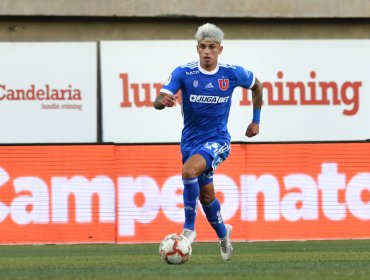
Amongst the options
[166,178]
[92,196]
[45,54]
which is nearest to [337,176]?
[166,178]

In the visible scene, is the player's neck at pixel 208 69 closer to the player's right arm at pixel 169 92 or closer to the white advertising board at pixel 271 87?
the player's right arm at pixel 169 92

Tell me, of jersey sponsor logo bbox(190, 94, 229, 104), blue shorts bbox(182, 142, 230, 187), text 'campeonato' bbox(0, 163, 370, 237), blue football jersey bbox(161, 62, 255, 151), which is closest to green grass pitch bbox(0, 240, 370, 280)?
blue shorts bbox(182, 142, 230, 187)

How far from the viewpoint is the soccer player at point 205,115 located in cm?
1078

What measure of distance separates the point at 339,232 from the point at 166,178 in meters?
2.74

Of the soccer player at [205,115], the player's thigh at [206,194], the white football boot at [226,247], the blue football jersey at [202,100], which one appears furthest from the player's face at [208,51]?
the white football boot at [226,247]

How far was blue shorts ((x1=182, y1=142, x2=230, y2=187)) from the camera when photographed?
1084 centimetres

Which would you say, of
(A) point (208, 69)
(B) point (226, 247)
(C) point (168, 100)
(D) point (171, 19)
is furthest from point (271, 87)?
(C) point (168, 100)

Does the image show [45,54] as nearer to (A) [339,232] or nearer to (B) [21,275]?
(A) [339,232]

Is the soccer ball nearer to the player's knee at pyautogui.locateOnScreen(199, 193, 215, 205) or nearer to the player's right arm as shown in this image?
the player's knee at pyautogui.locateOnScreen(199, 193, 215, 205)

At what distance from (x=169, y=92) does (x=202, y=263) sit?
161 cm

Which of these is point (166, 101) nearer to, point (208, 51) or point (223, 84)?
point (208, 51)

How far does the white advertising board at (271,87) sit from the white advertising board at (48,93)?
421 millimetres

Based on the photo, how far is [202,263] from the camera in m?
10.7

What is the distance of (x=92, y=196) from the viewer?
57.0 ft
